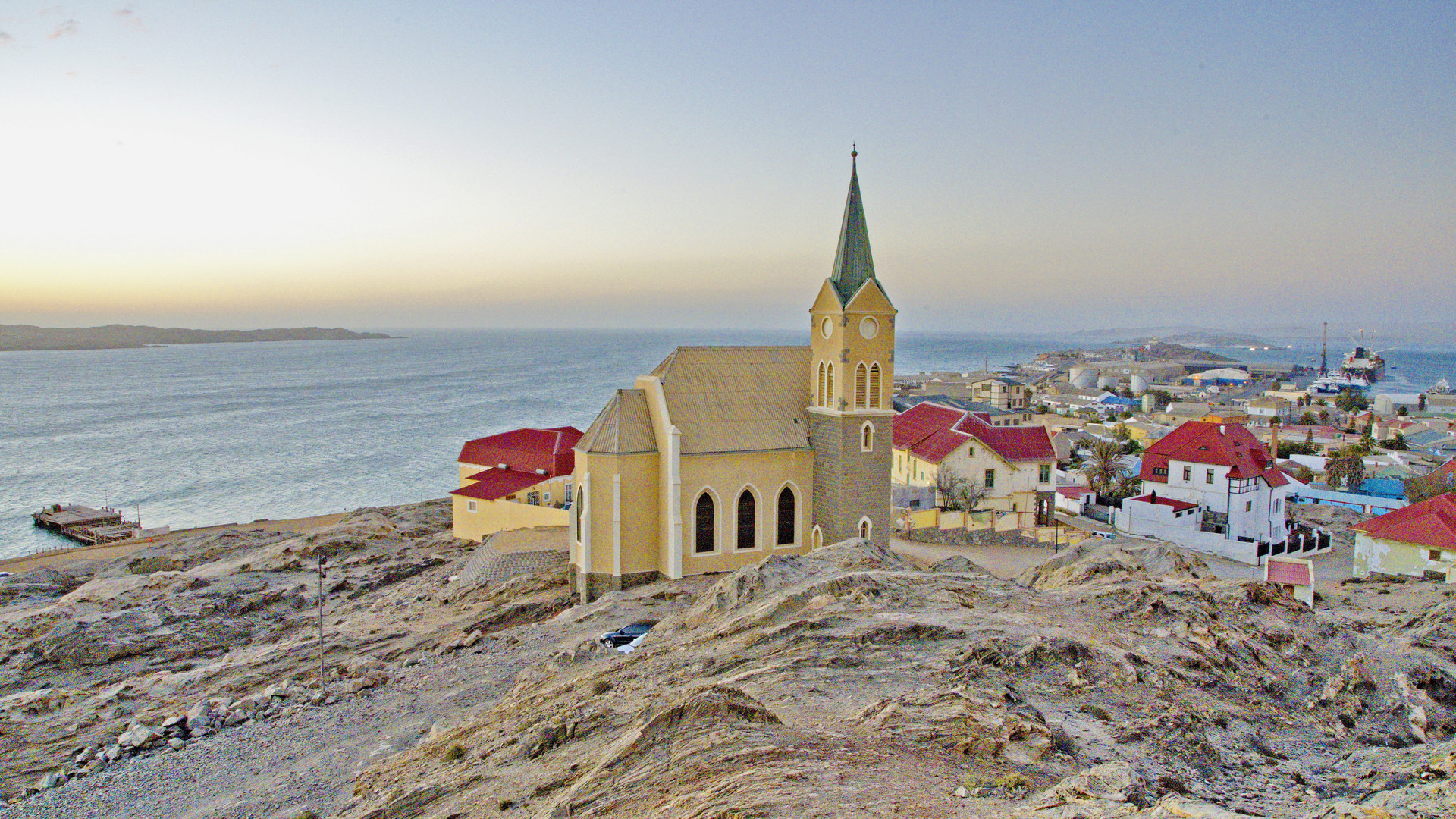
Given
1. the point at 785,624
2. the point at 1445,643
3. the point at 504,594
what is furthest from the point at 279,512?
the point at 1445,643

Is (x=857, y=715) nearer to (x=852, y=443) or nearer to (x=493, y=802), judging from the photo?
(x=493, y=802)

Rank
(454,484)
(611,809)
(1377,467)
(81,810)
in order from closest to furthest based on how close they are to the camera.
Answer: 1. (611,809)
2. (81,810)
3. (1377,467)
4. (454,484)

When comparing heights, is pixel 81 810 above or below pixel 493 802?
below

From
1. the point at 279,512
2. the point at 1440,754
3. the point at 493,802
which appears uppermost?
the point at 1440,754

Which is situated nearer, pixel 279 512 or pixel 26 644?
pixel 26 644

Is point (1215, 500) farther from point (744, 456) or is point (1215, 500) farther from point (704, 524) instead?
point (704, 524)

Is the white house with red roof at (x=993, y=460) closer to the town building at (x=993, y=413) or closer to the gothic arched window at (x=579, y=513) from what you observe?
the gothic arched window at (x=579, y=513)

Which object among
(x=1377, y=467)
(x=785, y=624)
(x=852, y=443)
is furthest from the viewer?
(x=1377, y=467)

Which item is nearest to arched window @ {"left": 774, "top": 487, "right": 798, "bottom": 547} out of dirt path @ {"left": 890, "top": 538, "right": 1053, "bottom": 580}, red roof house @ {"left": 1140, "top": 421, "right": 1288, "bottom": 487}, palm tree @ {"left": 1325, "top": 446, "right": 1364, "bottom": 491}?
dirt path @ {"left": 890, "top": 538, "right": 1053, "bottom": 580}
